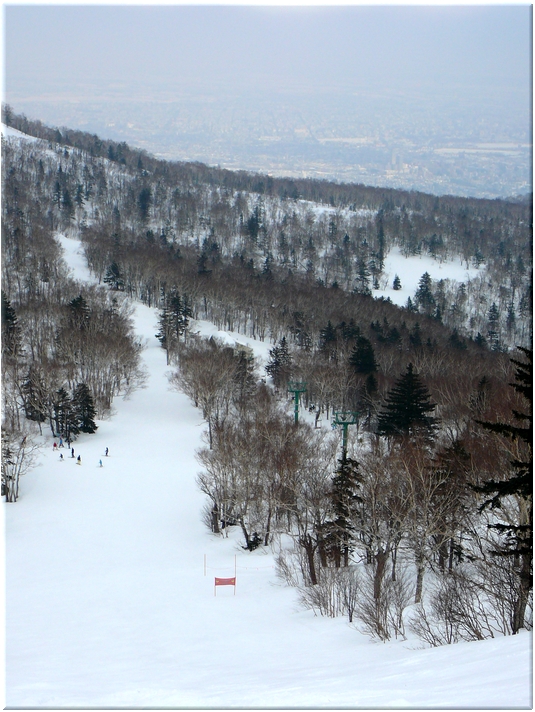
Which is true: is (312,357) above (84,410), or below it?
above

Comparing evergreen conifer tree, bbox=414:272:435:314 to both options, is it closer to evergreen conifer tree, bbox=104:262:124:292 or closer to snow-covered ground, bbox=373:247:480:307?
snow-covered ground, bbox=373:247:480:307

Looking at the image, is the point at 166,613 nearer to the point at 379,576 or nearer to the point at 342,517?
the point at 342,517

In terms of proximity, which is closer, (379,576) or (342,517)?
(379,576)

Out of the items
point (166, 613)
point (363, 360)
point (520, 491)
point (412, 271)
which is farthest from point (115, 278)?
point (520, 491)

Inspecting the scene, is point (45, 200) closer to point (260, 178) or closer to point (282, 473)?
point (260, 178)

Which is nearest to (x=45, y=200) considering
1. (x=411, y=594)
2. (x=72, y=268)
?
(x=72, y=268)

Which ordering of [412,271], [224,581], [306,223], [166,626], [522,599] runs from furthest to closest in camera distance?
[306,223]
[412,271]
[224,581]
[166,626]
[522,599]

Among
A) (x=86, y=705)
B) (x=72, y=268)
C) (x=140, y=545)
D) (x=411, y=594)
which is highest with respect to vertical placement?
(x=72, y=268)
